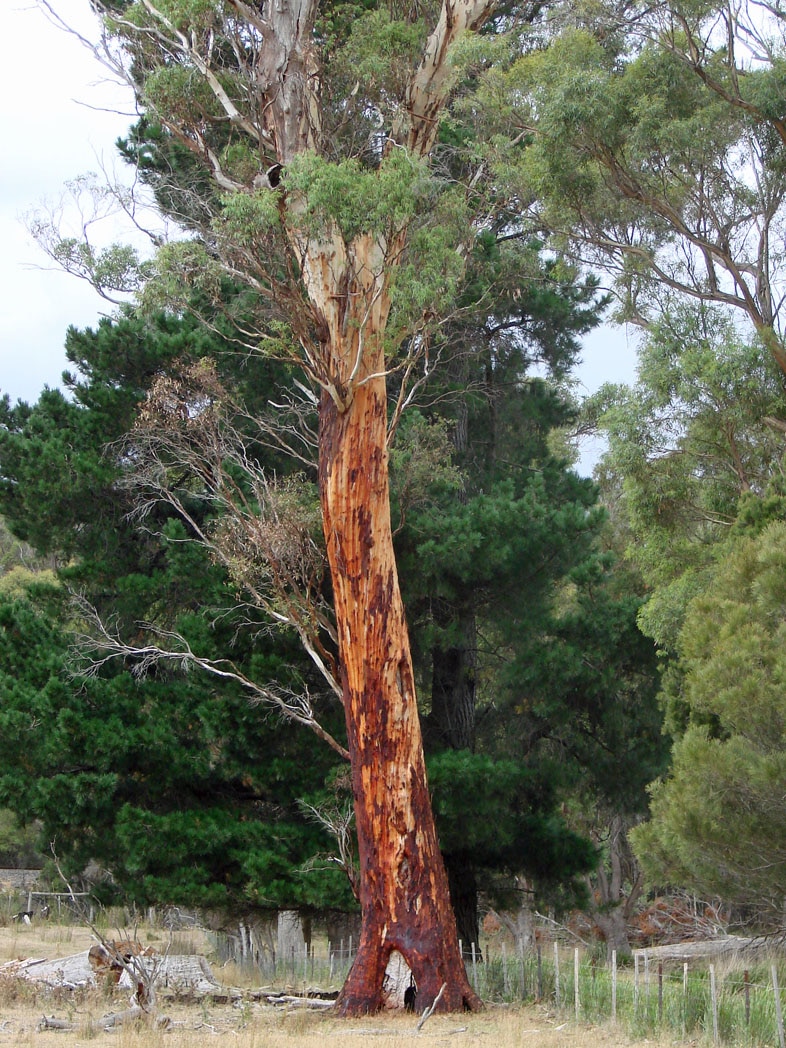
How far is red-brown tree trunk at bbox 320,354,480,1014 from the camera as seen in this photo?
11031 millimetres

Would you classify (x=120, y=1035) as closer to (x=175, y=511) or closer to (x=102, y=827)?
Answer: (x=102, y=827)

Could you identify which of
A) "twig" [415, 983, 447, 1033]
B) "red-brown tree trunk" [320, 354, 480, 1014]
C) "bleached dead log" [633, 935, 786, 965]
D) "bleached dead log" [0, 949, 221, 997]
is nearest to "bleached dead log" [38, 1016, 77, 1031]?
"bleached dead log" [0, 949, 221, 997]

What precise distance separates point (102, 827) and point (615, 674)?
6.96 m

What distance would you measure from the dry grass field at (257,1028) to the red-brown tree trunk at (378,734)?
0.58 m

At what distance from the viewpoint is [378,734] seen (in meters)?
11.6

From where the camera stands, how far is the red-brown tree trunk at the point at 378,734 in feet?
36.2

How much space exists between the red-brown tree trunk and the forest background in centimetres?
103

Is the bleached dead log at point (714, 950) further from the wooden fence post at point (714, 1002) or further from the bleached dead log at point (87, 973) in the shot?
the bleached dead log at point (87, 973)

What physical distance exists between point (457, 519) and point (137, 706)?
4544mm

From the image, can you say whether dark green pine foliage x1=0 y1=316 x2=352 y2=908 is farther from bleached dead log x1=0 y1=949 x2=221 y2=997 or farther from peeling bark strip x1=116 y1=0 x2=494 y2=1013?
peeling bark strip x1=116 y1=0 x2=494 y2=1013

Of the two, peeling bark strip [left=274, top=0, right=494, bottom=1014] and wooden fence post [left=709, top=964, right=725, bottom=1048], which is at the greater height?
peeling bark strip [left=274, top=0, right=494, bottom=1014]

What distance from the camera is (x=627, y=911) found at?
30.5 m

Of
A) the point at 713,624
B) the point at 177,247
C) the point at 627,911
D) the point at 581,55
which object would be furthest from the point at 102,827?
the point at 627,911

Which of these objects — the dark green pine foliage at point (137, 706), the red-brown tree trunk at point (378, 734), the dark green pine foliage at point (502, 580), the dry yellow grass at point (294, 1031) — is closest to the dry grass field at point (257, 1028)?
the dry yellow grass at point (294, 1031)
